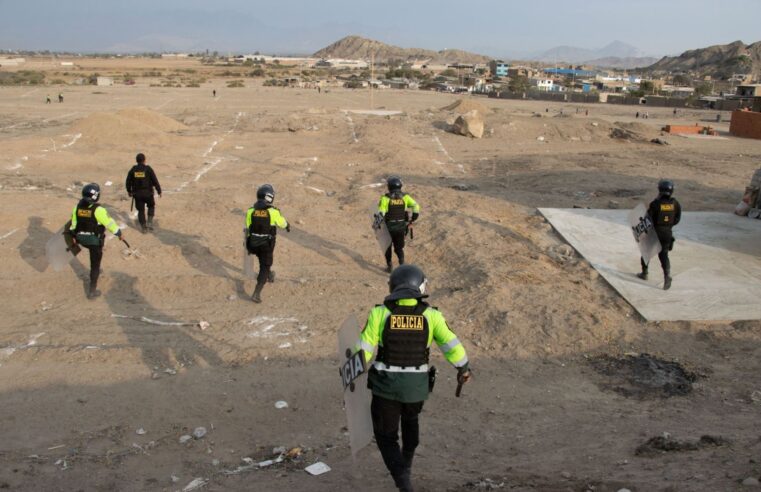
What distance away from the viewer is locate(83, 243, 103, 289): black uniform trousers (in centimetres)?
923

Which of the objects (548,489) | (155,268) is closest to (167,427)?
(548,489)

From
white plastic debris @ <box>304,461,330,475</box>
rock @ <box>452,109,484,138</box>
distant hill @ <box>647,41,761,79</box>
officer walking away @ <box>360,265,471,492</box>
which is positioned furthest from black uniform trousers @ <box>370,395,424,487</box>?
distant hill @ <box>647,41,761,79</box>

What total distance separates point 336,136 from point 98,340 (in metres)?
20.9

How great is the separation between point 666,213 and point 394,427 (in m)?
6.58

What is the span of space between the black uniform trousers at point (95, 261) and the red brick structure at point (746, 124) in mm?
32764

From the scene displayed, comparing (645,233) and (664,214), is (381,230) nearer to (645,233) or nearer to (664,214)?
(645,233)

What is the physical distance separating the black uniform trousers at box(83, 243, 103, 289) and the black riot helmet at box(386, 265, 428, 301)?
648cm

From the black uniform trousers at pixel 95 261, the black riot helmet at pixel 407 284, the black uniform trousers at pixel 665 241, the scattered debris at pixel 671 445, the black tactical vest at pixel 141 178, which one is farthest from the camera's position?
the black tactical vest at pixel 141 178

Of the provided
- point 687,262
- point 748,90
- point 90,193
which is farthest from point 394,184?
point 748,90

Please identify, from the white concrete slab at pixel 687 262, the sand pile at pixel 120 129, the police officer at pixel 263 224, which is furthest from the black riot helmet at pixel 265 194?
the sand pile at pixel 120 129

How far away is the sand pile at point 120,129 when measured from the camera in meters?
24.7

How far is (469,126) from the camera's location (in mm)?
29031

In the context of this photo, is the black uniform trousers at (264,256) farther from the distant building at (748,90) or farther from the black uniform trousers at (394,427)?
the distant building at (748,90)

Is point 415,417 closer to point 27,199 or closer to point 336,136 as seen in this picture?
point 27,199
